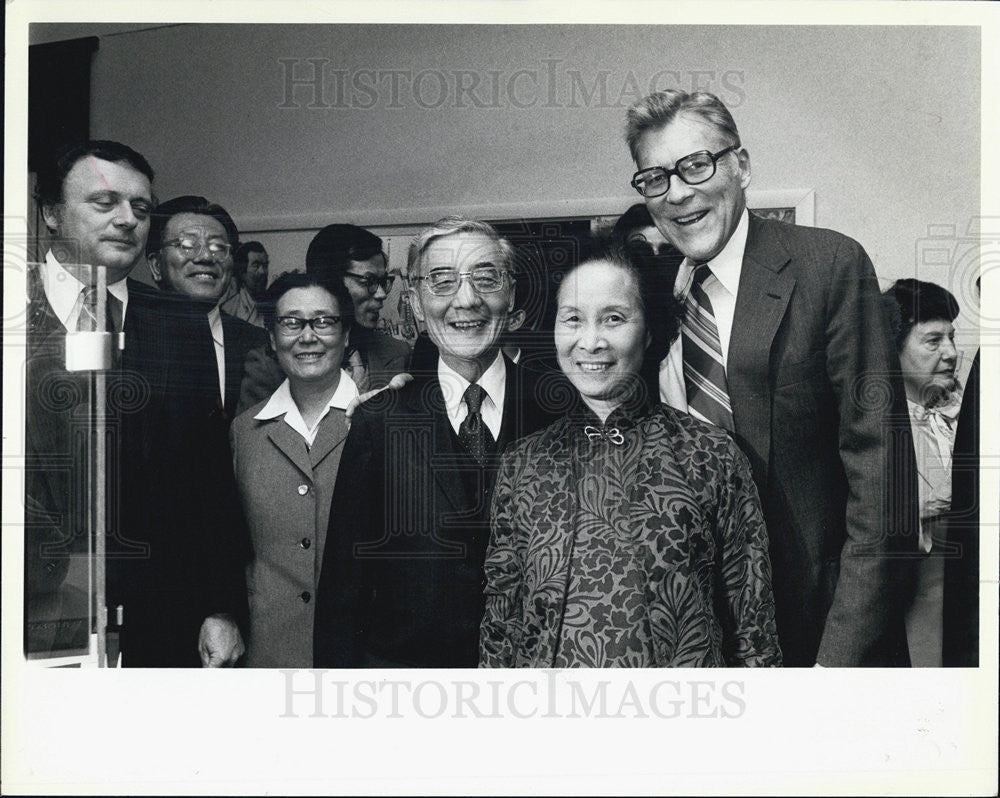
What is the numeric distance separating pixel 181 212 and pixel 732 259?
2031mm

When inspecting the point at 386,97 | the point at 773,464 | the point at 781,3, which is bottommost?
the point at 773,464

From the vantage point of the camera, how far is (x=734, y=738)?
3.94 m

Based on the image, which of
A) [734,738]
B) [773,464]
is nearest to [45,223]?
[773,464]

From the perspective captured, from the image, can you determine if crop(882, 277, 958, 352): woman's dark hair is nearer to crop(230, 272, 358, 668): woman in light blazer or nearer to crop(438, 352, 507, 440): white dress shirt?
crop(438, 352, 507, 440): white dress shirt

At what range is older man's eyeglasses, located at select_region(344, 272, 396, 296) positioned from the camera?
12.9 feet

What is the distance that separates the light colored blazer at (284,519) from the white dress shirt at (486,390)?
400mm

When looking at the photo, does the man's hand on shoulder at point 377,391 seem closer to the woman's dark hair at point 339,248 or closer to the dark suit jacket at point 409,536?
the dark suit jacket at point 409,536

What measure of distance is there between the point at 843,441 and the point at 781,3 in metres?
1.63

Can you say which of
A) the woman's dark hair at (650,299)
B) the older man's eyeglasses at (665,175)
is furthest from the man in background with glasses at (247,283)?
the older man's eyeglasses at (665,175)

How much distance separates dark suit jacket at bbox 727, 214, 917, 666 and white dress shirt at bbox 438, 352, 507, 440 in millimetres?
835

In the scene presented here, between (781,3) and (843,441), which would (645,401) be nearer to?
(843,441)

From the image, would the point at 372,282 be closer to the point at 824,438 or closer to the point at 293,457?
the point at 293,457

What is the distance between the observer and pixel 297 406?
395 centimetres

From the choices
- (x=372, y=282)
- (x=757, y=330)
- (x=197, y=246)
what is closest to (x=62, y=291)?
(x=197, y=246)
